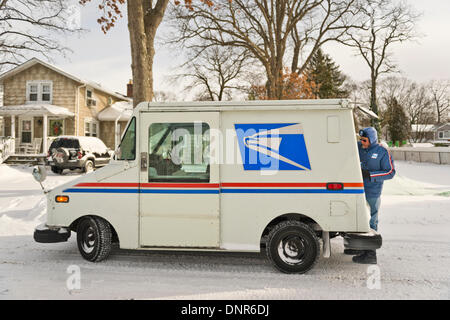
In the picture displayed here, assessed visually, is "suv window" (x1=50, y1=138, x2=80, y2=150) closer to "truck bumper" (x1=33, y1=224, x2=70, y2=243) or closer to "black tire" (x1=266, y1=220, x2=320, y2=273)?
"truck bumper" (x1=33, y1=224, x2=70, y2=243)

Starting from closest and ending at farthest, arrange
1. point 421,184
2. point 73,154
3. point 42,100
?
point 421,184, point 73,154, point 42,100

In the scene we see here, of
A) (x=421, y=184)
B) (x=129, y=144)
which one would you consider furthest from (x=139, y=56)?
(x=421, y=184)

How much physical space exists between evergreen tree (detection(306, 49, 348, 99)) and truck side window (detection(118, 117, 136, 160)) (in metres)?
40.9

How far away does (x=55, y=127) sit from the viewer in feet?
86.0

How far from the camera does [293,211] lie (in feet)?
16.0

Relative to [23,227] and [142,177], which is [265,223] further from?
[23,227]

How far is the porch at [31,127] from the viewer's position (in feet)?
76.4

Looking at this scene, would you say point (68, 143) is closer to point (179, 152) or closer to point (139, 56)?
point (139, 56)

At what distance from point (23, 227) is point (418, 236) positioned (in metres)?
7.88

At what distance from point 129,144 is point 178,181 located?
2.97ft

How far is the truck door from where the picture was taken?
197 inches

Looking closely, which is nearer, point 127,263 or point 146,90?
point 127,263

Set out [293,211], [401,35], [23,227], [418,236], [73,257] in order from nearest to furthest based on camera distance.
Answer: [293,211] < [73,257] < [418,236] < [23,227] < [401,35]

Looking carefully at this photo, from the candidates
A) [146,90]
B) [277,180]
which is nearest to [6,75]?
[146,90]
